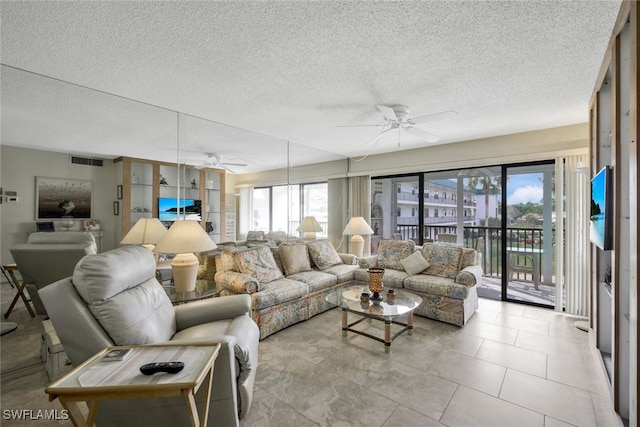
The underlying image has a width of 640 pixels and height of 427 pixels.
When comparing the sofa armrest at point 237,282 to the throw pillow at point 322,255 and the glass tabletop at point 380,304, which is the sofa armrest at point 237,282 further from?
the throw pillow at point 322,255

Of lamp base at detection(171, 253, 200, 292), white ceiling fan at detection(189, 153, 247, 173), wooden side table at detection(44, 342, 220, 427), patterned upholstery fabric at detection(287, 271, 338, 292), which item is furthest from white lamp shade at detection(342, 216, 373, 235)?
wooden side table at detection(44, 342, 220, 427)

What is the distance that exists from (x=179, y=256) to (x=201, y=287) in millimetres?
456

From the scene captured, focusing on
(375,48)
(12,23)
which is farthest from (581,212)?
(12,23)

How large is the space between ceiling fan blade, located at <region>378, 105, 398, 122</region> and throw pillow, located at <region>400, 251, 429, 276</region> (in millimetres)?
1936

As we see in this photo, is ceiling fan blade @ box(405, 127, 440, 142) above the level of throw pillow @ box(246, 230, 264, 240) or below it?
above

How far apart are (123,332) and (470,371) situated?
2522mm

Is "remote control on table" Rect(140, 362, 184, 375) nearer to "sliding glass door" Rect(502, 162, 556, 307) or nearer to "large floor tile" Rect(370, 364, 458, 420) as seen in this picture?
"large floor tile" Rect(370, 364, 458, 420)

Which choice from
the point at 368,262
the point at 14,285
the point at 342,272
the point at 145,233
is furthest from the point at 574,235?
the point at 14,285

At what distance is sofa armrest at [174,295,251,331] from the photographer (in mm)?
2115

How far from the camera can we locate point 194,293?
8.95 feet

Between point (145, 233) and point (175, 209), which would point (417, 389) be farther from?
point (175, 209)

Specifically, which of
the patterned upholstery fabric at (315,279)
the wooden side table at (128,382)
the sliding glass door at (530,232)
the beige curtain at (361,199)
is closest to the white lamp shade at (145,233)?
the patterned upholstery fabric at (315,279)

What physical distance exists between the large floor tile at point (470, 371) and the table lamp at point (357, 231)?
2598 millimetres

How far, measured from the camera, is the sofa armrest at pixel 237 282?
117 inches
